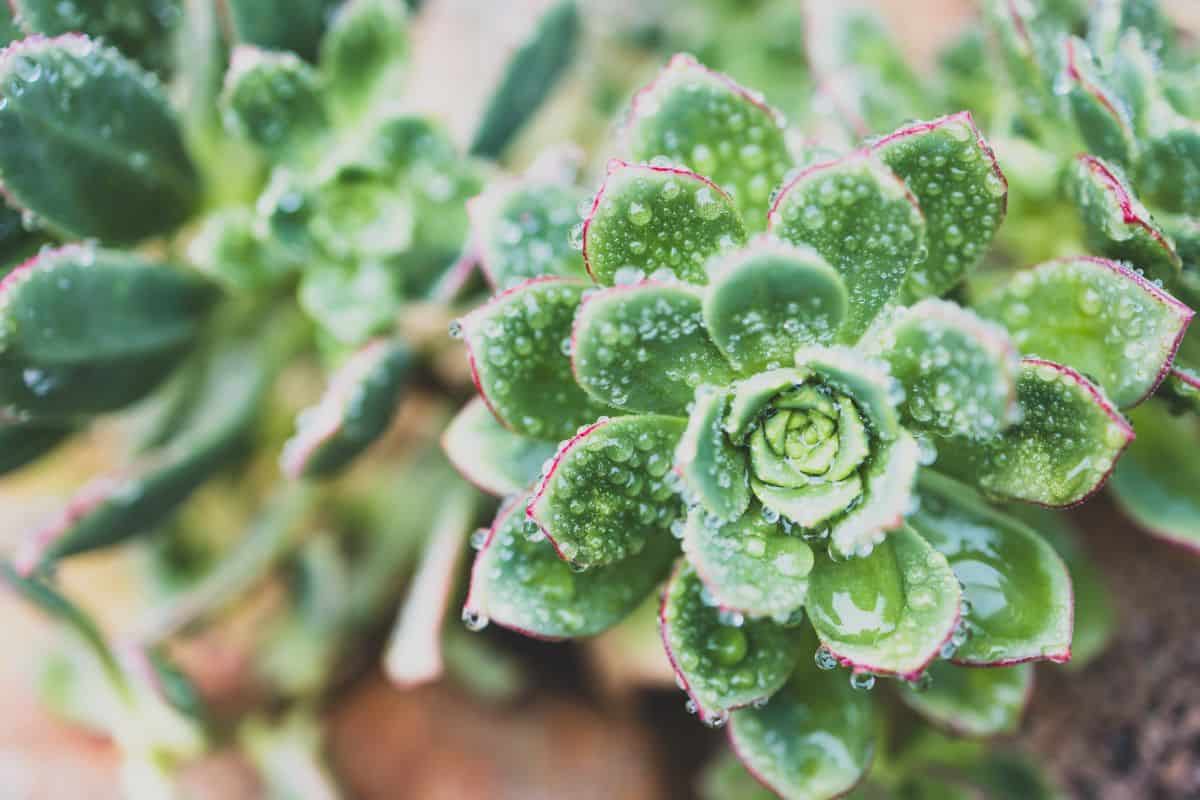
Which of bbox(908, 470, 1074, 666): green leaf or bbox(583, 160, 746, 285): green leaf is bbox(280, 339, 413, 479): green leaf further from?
bbox(908, 470, 1074, 666): green leaf

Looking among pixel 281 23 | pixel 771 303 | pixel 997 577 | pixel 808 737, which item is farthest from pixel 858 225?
pixel 281 23

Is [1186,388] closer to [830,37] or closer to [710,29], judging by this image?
[830,37]

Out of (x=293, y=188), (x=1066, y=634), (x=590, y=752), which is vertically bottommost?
(x=590, y=752)

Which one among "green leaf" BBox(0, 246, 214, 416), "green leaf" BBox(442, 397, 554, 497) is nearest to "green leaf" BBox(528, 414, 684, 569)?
"green leaf" BBox(442, 397, 554, 497)

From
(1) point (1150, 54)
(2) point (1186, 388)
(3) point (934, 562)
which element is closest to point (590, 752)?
(3) point (934, 562)

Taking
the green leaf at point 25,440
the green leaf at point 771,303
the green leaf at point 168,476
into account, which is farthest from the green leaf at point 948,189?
the green leaf at point 25,440

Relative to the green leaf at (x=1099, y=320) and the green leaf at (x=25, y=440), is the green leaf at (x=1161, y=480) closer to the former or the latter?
the green leaf at (x=1099, y=320)

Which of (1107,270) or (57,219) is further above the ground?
(57,219)

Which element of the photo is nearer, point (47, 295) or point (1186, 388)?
point (1186, 388)
